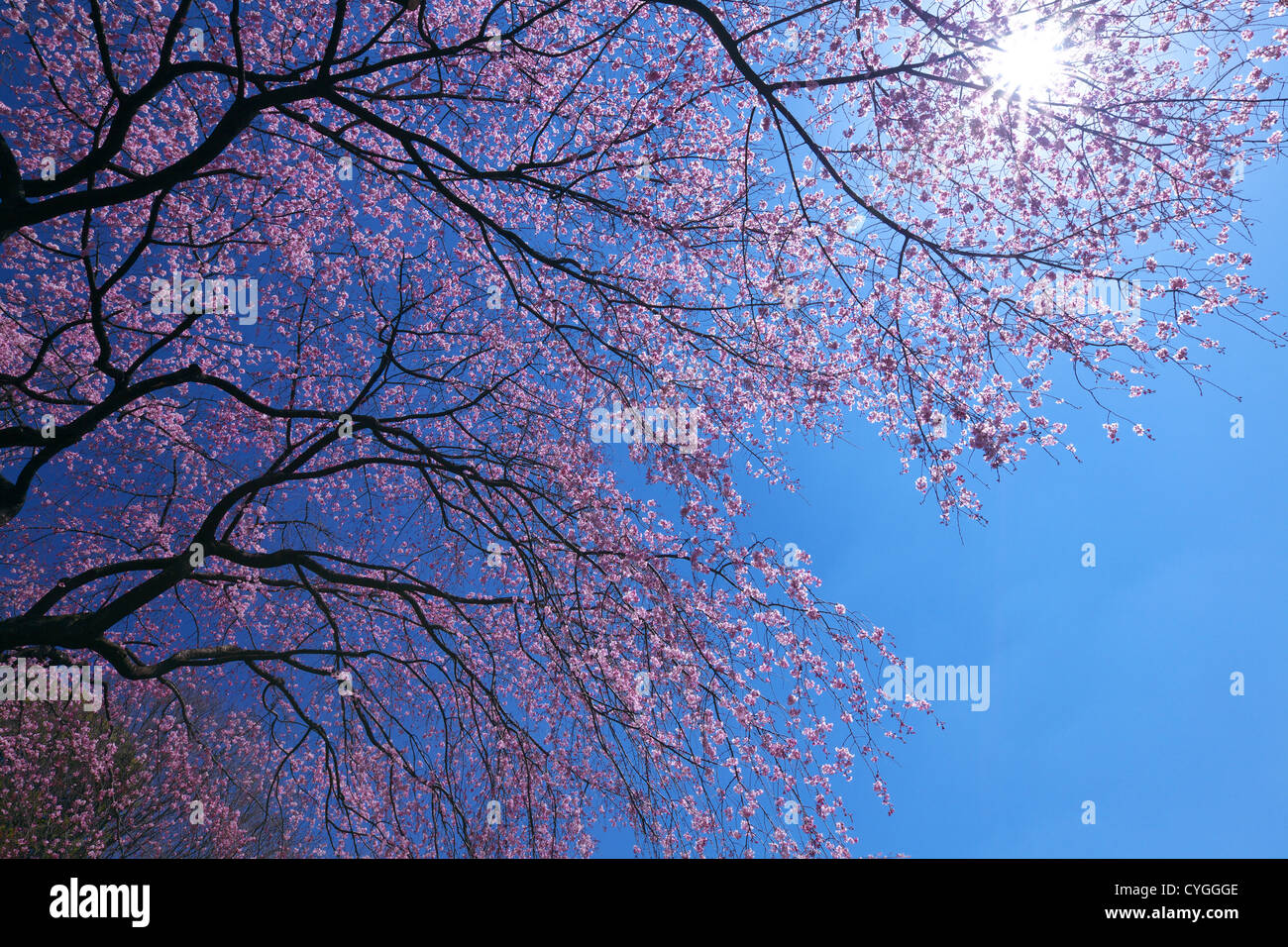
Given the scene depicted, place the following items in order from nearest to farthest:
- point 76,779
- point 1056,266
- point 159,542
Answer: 1. point 1056,266
2. point 159,542
3. point 76,779

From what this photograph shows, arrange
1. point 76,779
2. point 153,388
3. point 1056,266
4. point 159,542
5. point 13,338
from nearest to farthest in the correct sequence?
point 1056,266, point 153,388, point 13,338, point 159,542, point 76,779

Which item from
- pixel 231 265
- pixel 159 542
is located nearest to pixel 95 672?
pixel 159 542

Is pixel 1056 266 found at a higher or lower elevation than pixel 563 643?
higher

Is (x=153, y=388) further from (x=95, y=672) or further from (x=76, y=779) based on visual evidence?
(x=76, y=779)

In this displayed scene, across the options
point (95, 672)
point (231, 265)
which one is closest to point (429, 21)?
point (231, 265)

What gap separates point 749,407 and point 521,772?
15.1 ft

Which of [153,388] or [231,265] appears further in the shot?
[231,265]

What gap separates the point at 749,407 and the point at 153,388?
5993mm

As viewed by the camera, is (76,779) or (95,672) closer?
(95,672)
